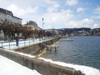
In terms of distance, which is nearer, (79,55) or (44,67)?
(44,67)

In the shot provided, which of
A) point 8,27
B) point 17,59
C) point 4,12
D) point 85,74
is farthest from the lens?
point 4,12

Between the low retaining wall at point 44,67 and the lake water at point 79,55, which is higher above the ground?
the low retaining wall at point 44,67

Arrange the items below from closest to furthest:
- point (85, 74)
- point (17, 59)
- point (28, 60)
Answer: point (85, 74) → point (28, 60) → point (17, 59)

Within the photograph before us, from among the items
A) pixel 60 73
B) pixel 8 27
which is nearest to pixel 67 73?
pixel 60 73

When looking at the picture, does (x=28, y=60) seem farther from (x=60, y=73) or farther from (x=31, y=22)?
(x=31, y=22)

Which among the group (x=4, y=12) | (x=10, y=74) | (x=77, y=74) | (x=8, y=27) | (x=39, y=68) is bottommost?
(x=10, y=74)

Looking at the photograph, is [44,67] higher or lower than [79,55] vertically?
higher

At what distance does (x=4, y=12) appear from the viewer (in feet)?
164

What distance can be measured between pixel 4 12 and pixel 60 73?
176ft

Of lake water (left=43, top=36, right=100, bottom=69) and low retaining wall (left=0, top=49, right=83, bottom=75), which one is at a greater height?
low retaining wall (left=0, top=49, right=83, bottom=75)

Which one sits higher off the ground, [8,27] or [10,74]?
[8,27]

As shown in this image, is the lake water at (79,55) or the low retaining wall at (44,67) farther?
the lake water at (79,55)

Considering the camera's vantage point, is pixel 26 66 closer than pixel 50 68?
No

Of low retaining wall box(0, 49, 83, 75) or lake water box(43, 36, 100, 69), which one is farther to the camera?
lake water box(43, 36, 100, 69)
